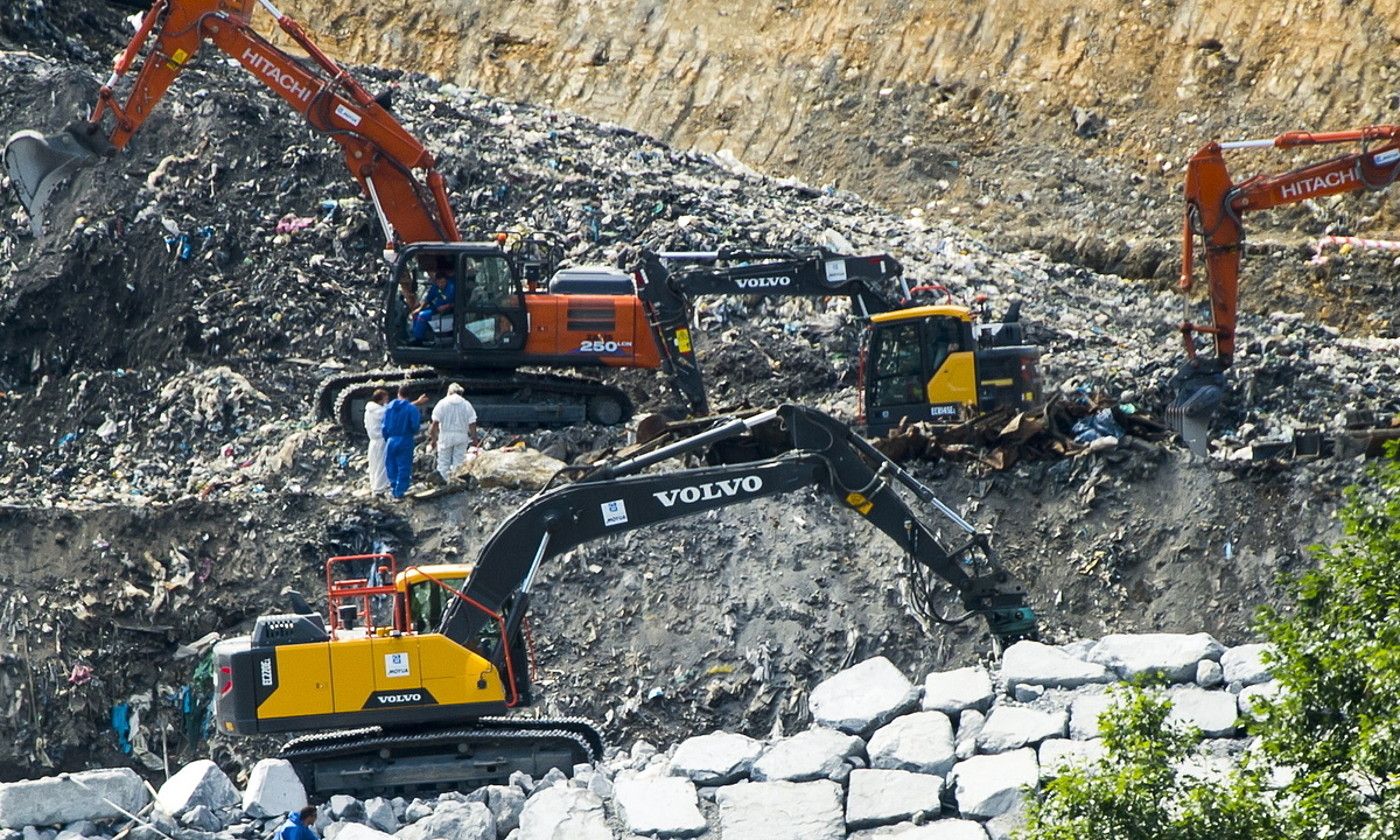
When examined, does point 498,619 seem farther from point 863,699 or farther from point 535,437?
point 535,437

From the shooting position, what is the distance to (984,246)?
2770cm

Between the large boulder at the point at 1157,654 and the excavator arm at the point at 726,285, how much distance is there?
801 centimetres

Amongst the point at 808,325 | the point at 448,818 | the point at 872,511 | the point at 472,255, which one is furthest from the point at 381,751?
the point at 808,325

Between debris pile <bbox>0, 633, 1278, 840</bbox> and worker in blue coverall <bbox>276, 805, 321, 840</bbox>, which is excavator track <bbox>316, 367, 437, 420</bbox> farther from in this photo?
worker in blue coverall <bbox>276, 805, 321, 840</bbox>

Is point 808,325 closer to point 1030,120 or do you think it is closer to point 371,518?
point 371,518

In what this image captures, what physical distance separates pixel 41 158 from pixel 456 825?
1132cm

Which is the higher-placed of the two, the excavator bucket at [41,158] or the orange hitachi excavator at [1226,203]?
the excavator bucket at [41,158]

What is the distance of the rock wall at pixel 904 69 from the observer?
30484 millimetres

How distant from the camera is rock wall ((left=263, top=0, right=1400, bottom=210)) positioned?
30.5m

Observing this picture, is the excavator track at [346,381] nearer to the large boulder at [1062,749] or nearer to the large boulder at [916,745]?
the large boulder at [916,745]

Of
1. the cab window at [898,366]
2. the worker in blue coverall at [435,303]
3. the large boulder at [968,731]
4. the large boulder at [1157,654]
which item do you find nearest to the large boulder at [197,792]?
the large boulder at [968,731]

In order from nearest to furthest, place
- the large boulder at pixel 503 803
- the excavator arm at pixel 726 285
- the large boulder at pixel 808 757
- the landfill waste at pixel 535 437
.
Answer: the large boulder at pixel 808 757, the large boulder at pixel 503 803, the landfill waste at pixel 535 437, the excavator arm at pixel 726 285

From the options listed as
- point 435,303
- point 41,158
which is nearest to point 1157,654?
point 435,303

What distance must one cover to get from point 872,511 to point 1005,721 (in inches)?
116
